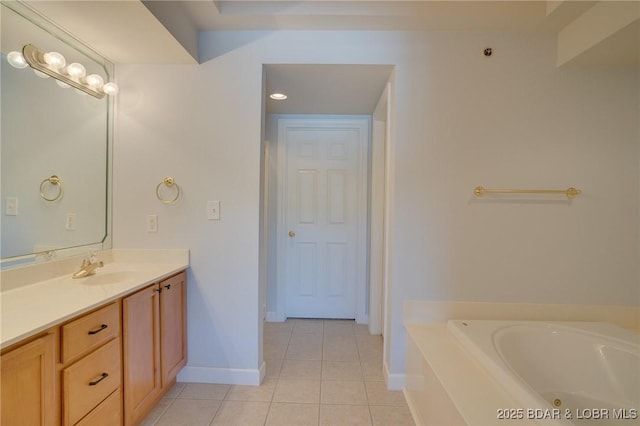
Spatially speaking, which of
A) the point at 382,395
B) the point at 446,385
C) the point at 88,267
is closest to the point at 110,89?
the point at 88,267

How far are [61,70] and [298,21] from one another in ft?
4.45

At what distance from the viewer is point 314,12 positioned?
1659mm

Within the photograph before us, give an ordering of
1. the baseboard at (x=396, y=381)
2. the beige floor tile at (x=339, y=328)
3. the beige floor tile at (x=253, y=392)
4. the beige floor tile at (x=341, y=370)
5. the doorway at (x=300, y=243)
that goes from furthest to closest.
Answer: the doorway at (x=300, y=243)
the beige floor tile at (x=339, y=328)
the beige floor tile at (x=341, y=370)
the baseboard at (x=396, y=381)
the beige floor tile at (x=253, y=392)

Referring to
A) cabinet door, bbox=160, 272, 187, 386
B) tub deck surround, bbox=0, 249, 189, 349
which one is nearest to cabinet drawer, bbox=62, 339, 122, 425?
tub deck surround, bbox=0, 249, 189, 349

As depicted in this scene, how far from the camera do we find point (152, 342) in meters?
1.55

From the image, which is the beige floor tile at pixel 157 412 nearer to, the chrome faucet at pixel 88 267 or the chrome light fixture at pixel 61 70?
the chrome faucet at pixel 88 267

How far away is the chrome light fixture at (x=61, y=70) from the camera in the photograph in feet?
4.45

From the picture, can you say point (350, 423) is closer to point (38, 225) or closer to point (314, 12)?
point (38, 225)

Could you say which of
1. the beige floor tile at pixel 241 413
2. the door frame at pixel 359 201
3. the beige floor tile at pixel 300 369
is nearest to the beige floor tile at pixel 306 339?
the beige floor tile at pixel 300 369

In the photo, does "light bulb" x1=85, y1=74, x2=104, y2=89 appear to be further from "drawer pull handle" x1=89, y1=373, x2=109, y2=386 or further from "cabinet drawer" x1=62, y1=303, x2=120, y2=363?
"drawer pull handle" x1=89, y1=373, x2=109, y2=386

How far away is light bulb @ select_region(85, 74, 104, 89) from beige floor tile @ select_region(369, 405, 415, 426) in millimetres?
2566

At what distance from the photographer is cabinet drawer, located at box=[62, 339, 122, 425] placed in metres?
1.06

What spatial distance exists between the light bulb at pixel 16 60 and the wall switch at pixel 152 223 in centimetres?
95

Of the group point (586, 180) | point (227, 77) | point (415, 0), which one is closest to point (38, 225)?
point (227, 77)
